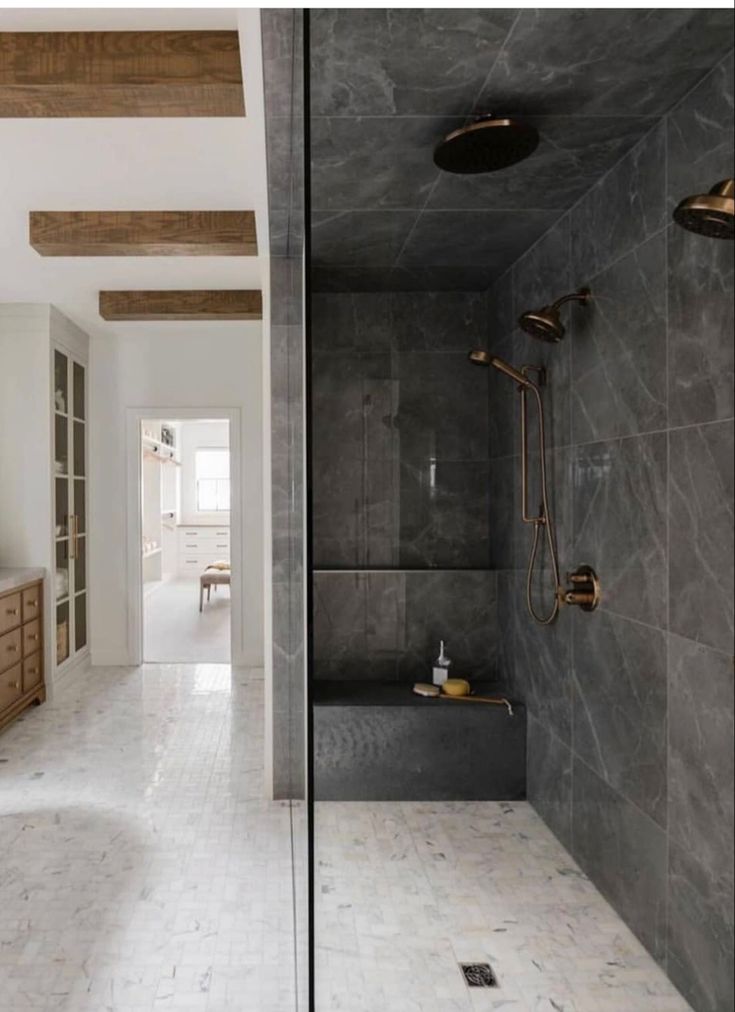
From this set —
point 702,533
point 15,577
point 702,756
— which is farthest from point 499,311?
point 15,577

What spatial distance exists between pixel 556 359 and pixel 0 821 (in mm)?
2627

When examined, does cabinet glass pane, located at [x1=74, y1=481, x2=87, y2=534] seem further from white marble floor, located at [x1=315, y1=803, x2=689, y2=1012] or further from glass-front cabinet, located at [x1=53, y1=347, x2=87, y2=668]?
white marble floor, located at [x1=315, y1=803, x2=689, y2=1012]

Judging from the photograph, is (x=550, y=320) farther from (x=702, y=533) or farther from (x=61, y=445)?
(x=61, y=445)

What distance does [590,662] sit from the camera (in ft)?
2.59

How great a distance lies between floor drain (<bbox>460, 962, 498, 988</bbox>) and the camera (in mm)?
914

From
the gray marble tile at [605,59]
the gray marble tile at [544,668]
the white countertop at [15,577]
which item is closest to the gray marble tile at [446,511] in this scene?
the gray marble tile at [544,668]

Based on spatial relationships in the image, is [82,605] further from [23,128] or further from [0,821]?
[23,128]

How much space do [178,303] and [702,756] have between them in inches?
156

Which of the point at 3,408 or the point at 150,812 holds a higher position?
the point at 3,408

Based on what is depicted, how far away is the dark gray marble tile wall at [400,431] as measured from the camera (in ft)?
3.14

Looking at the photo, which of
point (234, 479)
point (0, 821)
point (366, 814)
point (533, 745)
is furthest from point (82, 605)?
point (533, 745)

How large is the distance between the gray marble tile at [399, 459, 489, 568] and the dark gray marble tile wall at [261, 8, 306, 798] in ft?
2.38

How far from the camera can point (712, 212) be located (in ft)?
1.67

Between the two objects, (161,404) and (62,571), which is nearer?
(62,571)
